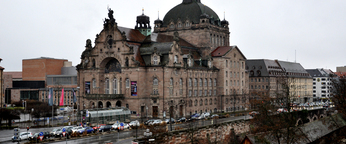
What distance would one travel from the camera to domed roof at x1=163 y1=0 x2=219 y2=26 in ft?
388

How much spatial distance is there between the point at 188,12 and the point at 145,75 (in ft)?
108

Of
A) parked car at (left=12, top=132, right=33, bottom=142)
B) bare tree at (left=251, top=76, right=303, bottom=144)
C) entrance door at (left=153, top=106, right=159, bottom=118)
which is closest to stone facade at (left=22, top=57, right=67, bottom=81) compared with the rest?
entrance door at (left=153, top=106, right=159, bottom=118)

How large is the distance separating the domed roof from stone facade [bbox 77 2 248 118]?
917 centimetres

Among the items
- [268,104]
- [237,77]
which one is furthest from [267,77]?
[268,104]

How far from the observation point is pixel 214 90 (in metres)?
115

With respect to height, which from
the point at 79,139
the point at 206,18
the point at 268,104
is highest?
the point at 206,18

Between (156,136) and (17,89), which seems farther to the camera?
(17,89)

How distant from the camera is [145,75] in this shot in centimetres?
9500

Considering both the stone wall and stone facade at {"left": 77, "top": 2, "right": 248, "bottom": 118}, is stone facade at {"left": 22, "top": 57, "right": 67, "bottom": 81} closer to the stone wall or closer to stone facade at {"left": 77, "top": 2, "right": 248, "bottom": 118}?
stone facade at {"left": 77, "top": 2, "right": 248, "bottom": 118}

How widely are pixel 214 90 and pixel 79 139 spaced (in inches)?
2263

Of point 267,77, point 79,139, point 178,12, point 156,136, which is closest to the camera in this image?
point 156,136

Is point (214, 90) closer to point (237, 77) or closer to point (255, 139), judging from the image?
point (237, 77)

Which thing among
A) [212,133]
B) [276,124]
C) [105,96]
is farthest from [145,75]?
[276,124]

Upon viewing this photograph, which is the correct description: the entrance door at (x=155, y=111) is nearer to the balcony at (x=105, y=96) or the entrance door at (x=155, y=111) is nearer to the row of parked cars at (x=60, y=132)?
the balcony at (x=105, y=96)
